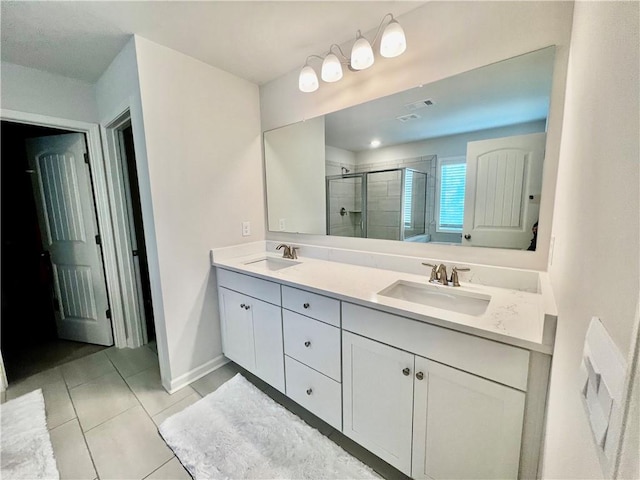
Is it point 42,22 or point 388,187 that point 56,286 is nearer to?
point 42,22

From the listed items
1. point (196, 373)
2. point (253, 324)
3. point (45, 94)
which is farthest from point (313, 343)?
point (45, 94)

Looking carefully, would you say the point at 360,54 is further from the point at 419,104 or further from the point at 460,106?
the point at 460,106

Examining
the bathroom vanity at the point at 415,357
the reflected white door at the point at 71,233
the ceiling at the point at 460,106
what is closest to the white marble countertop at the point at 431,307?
the bathroom vanity at the point at 415,357

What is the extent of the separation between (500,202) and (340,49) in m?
1.37

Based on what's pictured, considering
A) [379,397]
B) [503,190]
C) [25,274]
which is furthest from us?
[25,274]

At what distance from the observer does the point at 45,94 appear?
1.91 meters

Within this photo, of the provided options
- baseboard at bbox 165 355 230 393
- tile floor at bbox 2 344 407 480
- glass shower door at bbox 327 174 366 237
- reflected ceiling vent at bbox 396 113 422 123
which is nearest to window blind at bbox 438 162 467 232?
reflected ceiling vent at bbox 396 113 422 123

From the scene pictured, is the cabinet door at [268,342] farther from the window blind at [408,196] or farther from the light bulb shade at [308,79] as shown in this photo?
the light bulb shade at [308,79]

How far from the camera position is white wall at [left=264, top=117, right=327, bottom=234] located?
6.55 ft

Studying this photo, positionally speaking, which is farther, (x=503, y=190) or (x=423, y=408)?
(x=503, y=190)

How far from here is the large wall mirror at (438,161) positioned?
1207 millimetres

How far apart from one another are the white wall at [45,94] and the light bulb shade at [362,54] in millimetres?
2173

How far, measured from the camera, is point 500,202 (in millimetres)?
1292

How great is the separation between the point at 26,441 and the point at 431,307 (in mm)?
2281
